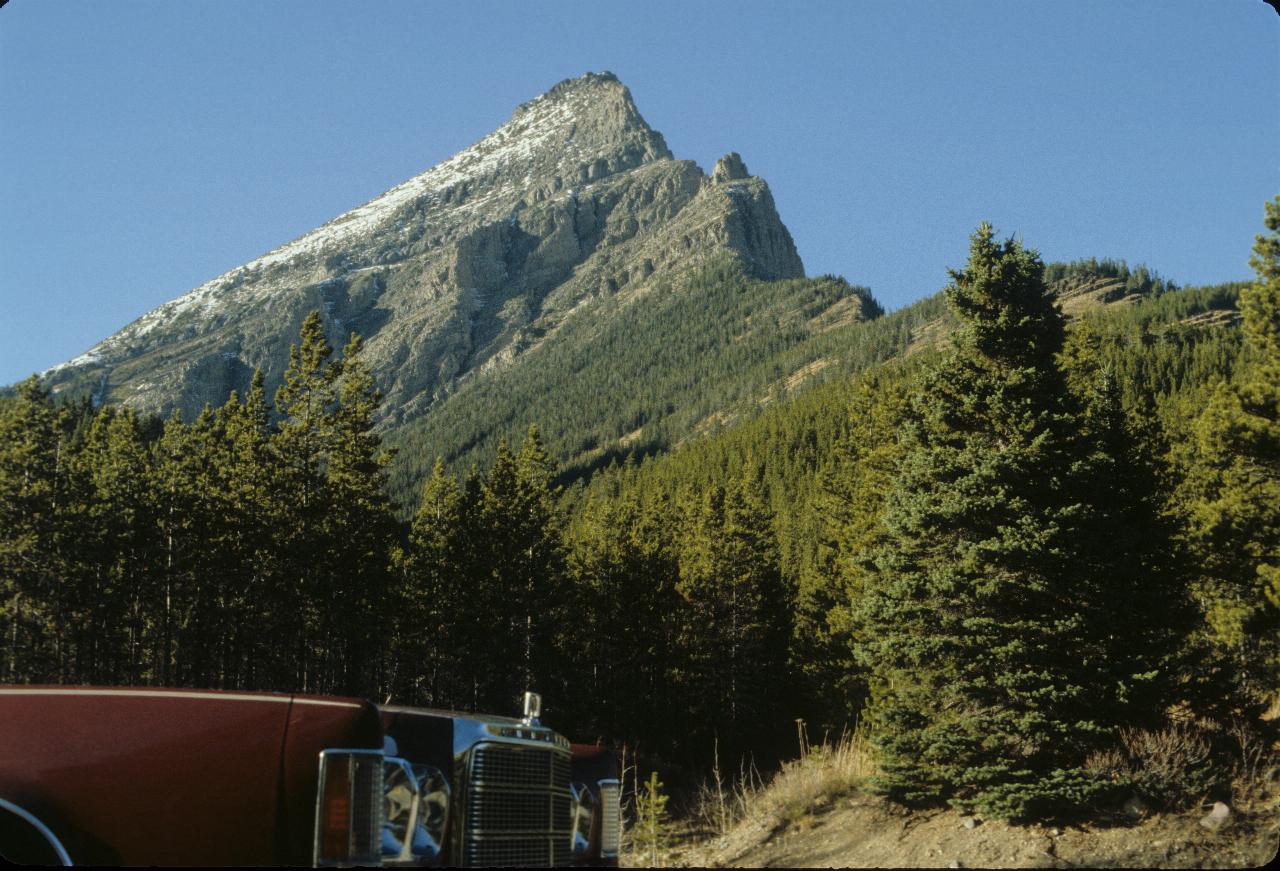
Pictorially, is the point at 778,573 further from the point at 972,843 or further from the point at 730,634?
the point at 972,843

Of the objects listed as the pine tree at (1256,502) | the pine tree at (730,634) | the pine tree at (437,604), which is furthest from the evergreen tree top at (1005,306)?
the pine tree at (730,634)

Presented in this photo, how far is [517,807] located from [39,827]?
2.32 metres

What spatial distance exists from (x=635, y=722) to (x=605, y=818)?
3651 cm

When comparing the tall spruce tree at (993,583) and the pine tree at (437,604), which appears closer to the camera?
the tall spruce tree at (993,583)

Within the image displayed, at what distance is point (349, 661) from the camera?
39.0m

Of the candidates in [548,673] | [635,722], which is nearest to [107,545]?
[548,673]

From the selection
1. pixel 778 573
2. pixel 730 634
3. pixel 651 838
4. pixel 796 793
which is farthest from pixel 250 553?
pixel 778 573

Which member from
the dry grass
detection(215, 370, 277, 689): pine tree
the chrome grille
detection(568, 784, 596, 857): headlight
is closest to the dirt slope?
the dry grass

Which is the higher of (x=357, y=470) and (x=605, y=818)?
(x=357, y=470)

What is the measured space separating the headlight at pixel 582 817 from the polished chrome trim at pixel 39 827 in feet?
9.14

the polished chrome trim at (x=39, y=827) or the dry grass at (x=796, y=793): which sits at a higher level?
the polished chrome trim at (x=39, y=827)

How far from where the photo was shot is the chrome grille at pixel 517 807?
499 cm

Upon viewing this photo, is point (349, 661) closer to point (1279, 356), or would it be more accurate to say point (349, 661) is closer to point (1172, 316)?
point (1279, 356)

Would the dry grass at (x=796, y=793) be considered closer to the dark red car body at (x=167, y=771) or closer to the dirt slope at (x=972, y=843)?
the dirt slope at (x=972, y=843)
